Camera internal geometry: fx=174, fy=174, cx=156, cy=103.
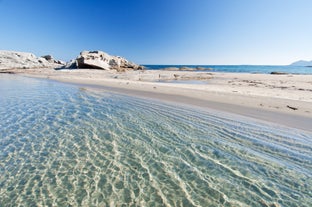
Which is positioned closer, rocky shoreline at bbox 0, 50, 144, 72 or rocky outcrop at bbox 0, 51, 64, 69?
rocky shoreline at bbox 0, 50, 144, 72

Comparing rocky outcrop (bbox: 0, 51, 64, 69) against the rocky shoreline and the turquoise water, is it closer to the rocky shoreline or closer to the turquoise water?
the rocky shoreline

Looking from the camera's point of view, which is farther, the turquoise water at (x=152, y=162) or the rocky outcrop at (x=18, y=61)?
the rocky outcrop at (x=18, y=61)

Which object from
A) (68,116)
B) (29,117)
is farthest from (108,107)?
(29,117)

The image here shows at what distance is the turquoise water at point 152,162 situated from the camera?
306 cm

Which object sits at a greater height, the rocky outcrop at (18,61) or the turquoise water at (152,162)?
the rocky outcrop at (18,61)

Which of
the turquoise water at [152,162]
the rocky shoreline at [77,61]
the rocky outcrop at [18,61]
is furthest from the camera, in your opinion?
the rocky outcrop at [18,61]

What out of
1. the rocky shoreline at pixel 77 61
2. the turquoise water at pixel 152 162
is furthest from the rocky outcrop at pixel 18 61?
the turquoise water at pixel 152 162

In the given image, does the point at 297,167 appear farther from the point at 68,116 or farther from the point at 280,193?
the point at 68,116

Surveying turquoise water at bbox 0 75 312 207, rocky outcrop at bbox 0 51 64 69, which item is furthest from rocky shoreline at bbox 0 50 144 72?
turquoise water at bbox 0 75 312 207

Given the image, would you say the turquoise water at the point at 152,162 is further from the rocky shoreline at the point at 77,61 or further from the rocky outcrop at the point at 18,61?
the rocky outcrop at the point at 18,61

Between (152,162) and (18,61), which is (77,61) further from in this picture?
(152,162)

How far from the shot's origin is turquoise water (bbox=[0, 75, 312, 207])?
3.06 metres

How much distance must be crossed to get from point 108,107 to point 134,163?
17.6 feet

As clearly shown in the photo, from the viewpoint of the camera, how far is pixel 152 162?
411 cm
